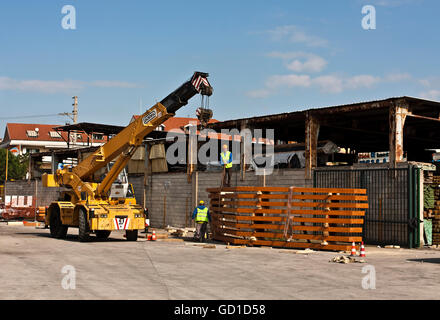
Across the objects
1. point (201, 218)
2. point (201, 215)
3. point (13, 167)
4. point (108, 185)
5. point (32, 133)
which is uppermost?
point (32, 133)

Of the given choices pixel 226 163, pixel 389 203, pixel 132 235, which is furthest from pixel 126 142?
pixel 389 203

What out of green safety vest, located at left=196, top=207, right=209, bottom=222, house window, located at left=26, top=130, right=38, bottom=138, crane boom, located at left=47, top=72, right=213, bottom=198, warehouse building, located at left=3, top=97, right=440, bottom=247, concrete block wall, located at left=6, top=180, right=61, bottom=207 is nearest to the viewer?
crane boom, located at left=47, top=72, right=213, bottom=198

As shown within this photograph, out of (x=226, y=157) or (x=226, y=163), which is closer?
A: (x=226, y=157)

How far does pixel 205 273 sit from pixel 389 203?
32.2ft

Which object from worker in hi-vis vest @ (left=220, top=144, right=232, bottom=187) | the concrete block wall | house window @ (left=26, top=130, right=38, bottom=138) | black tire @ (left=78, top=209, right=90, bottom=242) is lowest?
black tire @ (left=78, top=209, right=90, bottom=242)

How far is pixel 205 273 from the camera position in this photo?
1206cm

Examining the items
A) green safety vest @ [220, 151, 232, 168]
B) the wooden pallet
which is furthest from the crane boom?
green safety vest @ [220, 151, 232, 168]

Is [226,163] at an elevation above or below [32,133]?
below

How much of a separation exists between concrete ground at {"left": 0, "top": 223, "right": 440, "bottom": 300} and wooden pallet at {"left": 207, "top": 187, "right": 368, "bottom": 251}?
2.92 feet

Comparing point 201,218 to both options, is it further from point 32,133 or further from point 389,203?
point 32,133

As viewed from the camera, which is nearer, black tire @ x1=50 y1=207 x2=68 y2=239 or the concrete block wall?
black tire @ x1=50 y1=207 x2=68 y2=239

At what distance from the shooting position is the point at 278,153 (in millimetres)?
25234

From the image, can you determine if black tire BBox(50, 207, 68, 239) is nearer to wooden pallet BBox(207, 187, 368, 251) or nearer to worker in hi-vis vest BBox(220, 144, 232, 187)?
wooden pallet BBox(207, 187, 368, 251)

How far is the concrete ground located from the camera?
9.39 metres
